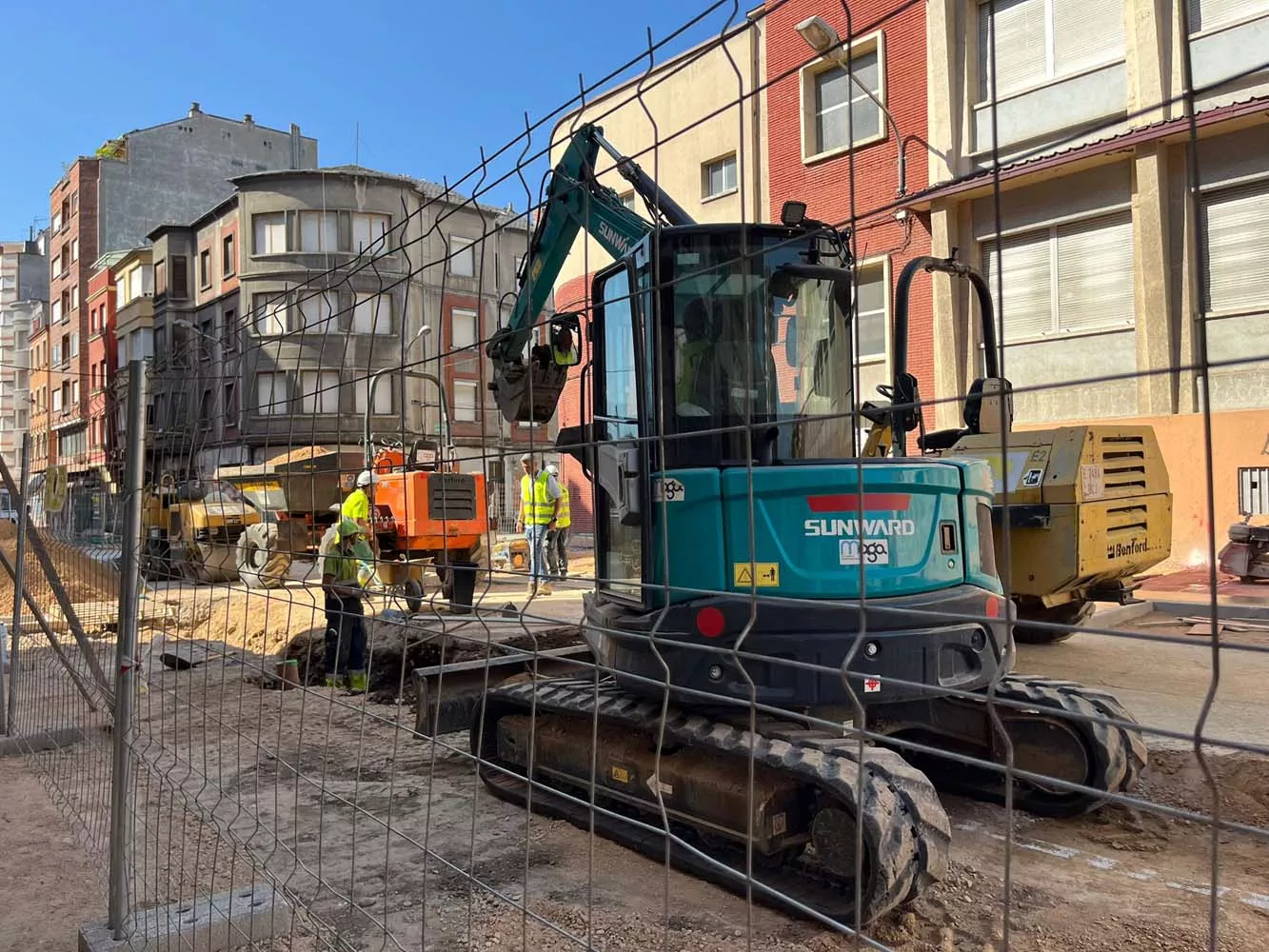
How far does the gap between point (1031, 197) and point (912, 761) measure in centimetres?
304

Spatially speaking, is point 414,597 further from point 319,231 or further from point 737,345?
point 319,231

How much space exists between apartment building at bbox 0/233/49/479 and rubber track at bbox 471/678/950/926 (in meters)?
66.2

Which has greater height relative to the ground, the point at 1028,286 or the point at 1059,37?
→ the point at 1059,37

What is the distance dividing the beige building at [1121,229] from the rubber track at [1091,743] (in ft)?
3.35

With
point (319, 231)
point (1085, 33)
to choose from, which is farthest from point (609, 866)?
point (319, 231)

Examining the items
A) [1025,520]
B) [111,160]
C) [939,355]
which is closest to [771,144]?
[1025,520]

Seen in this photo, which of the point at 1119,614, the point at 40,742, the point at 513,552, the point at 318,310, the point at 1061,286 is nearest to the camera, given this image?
the point at 1061,286

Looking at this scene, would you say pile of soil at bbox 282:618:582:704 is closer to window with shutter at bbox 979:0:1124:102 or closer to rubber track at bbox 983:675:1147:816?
rubber track at bbox 983:675:1147:816

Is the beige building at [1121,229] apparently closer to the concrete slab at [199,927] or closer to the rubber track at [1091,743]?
the rubber track at [1091,743]

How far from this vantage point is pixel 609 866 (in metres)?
4.36

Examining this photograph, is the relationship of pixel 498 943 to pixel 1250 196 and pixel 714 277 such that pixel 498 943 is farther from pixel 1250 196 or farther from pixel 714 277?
pixel 1250 196

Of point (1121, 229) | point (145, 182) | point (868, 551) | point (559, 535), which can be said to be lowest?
point (559, 535)

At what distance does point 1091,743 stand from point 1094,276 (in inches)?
82.4

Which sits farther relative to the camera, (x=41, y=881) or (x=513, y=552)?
(x=513, y=552)
